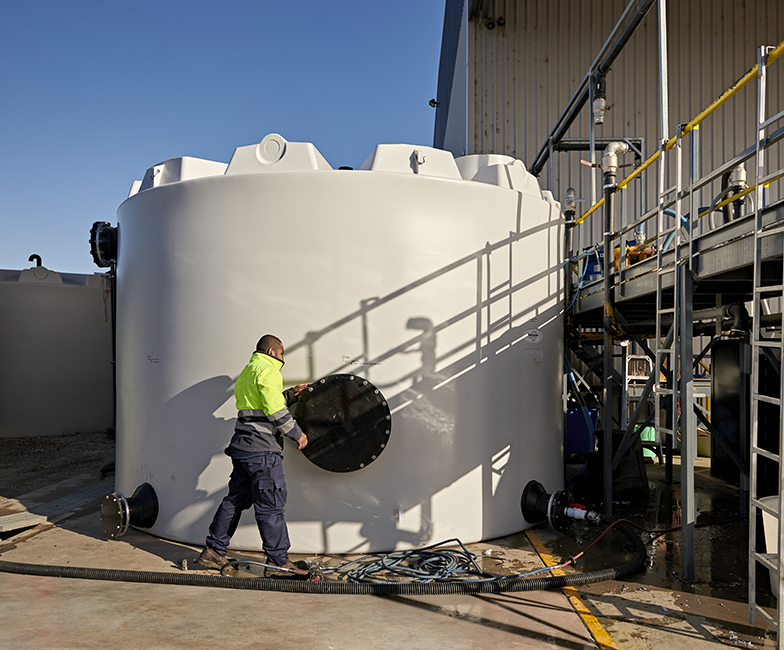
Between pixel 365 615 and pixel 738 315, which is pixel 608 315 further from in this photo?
pixel 365 615

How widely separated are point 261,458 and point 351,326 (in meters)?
1.33

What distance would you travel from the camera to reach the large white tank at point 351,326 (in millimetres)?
5277

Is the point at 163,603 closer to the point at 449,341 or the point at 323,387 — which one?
the point at 323,387

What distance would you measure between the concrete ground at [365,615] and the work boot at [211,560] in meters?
0.07

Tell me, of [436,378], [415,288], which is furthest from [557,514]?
[415,288]

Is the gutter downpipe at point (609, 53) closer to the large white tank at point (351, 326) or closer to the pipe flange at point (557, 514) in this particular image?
the large white tank at point (351, 326)

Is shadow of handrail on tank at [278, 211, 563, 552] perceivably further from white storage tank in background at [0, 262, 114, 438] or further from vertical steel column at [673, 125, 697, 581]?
white storage tank in background at [0, 262, 114, 438]

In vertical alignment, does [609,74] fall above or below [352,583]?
above

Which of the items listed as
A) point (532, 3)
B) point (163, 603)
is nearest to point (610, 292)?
point (163, 603)

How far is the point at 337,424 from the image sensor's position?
5129 mm

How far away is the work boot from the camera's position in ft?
15.9

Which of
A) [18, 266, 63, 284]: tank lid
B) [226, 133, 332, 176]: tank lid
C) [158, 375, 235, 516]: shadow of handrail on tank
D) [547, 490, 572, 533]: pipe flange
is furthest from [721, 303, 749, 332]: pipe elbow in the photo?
[18, 266, 63, 284]: tank lid

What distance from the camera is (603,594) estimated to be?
4.42m

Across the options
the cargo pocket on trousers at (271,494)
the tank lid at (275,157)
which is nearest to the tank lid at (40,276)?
the tank lid at (275,157)
